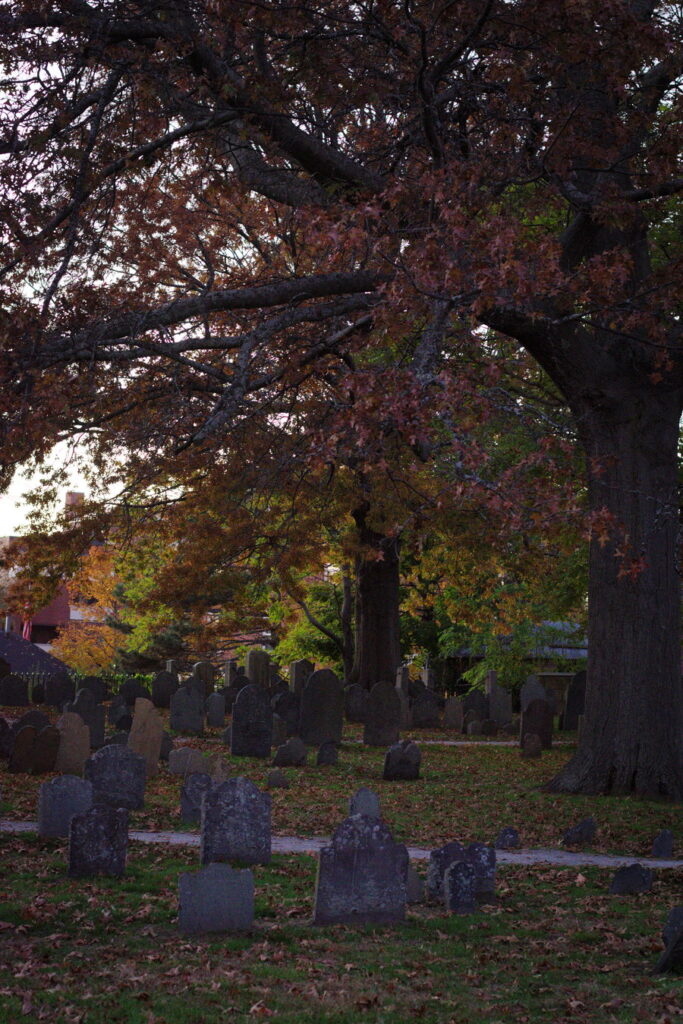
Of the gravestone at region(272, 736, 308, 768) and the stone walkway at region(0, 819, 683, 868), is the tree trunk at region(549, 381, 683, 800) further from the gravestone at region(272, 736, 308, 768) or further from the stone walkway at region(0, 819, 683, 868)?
the gravestone at region(272, 736, 308, 768)

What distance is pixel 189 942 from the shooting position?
679 cm

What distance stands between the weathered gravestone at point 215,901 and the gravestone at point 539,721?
12.4 metres

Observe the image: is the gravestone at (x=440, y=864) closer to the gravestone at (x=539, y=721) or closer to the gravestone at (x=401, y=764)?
the gravestone at (x=401, y=764)

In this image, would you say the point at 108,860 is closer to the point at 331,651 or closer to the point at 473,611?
the point at 473,611

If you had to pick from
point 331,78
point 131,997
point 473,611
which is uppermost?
point 331,78

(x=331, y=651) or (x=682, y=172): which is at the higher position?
(x=682, y=172)

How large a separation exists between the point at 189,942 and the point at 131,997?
111 centimetres

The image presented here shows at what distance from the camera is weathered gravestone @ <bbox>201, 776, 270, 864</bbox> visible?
8.86 meters

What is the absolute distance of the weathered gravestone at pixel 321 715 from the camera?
700 inches

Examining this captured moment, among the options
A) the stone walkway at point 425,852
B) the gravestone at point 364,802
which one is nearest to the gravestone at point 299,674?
the stone walkway at point 425,852

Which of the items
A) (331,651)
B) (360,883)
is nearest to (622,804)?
(360,883)

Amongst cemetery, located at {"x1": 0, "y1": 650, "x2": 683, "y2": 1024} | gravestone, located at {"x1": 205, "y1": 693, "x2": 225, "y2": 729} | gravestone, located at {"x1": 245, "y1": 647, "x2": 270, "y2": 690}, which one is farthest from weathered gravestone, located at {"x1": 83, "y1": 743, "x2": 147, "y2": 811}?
gravestone, located at {"x1": 245, "y1": 647, "x2": 270, "y2": 690}

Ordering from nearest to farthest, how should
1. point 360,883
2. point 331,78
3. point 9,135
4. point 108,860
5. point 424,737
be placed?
point 360,883 < point 108,860 < point 9,135 < point 331,78 < point 424,737

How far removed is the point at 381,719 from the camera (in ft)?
60.9
